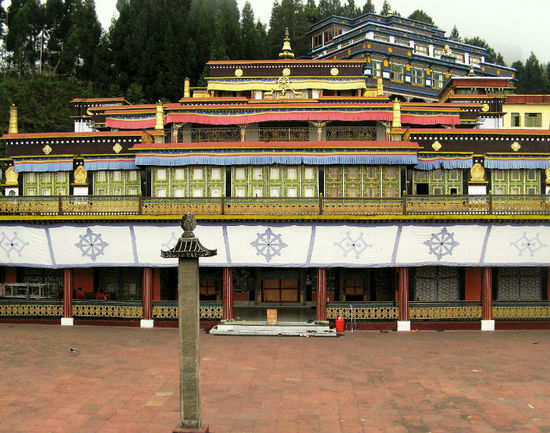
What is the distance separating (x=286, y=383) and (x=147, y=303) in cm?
1058

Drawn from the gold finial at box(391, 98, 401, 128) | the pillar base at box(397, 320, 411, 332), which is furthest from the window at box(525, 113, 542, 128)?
the pillar base at box(397, 320, 411, 332)

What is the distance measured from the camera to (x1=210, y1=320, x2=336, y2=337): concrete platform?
22562mm

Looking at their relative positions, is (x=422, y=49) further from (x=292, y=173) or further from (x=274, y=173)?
(x=274, y=173)

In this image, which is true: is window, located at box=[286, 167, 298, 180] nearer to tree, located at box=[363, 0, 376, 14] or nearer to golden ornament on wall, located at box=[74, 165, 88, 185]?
golden ornament on wall, located at box=[74, 165, 88, 185]

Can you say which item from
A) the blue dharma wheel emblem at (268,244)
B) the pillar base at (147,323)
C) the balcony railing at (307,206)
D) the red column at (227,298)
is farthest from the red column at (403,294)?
the pillar base at (147,323)

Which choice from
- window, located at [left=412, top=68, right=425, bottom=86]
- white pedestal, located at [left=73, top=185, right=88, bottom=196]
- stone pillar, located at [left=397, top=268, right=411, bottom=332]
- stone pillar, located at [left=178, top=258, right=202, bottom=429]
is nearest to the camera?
stone pillar, located at [left=178, top=258, right=202, bottom=429]

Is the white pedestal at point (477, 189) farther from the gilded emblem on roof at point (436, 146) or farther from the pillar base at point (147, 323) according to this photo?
the pillar base at point (147, 323)

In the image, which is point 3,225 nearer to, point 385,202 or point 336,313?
point 336,313

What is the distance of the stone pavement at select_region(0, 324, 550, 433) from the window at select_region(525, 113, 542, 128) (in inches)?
1045

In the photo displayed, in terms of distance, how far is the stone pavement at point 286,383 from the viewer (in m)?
12.7

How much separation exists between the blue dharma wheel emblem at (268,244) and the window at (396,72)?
4418cm

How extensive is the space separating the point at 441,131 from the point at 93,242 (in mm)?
17010

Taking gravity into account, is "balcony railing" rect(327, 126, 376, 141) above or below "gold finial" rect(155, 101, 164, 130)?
below

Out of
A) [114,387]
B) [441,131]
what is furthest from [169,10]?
[114,387]
